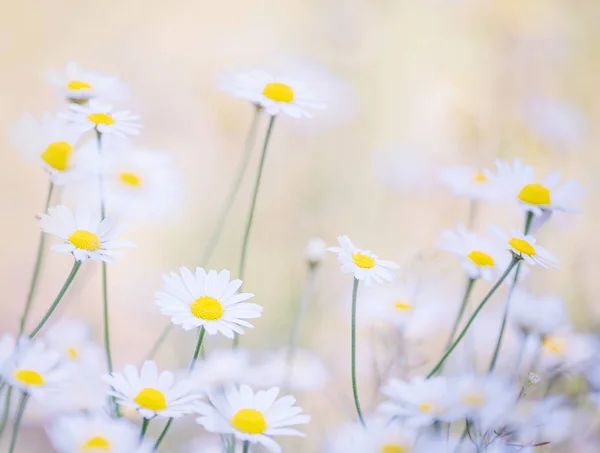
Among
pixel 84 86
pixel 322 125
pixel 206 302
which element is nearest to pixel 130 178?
pixel 84 86

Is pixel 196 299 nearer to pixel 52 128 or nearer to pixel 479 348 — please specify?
pixel 52 128

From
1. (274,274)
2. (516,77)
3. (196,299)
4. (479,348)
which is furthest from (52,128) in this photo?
(516,77)

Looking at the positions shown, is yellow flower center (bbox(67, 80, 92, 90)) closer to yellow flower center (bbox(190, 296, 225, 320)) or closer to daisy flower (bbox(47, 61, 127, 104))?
daisy flower (bbox(47, 61, 127, 104))

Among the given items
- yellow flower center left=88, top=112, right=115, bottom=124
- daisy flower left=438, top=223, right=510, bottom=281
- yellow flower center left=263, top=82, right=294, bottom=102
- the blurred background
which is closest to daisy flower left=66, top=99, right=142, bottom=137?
yellow flower center left=88, top=112, right=115, bottom=124

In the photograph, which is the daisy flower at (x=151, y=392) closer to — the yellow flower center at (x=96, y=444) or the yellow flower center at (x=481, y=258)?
the yellow flower center at (x=96, y=444)

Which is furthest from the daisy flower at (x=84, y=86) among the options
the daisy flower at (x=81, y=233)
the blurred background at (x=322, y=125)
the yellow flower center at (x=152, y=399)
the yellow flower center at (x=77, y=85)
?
the blurred background at (x=322, y=125)

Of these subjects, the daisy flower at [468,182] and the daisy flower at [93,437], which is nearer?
the daisy flower at [93,437]
